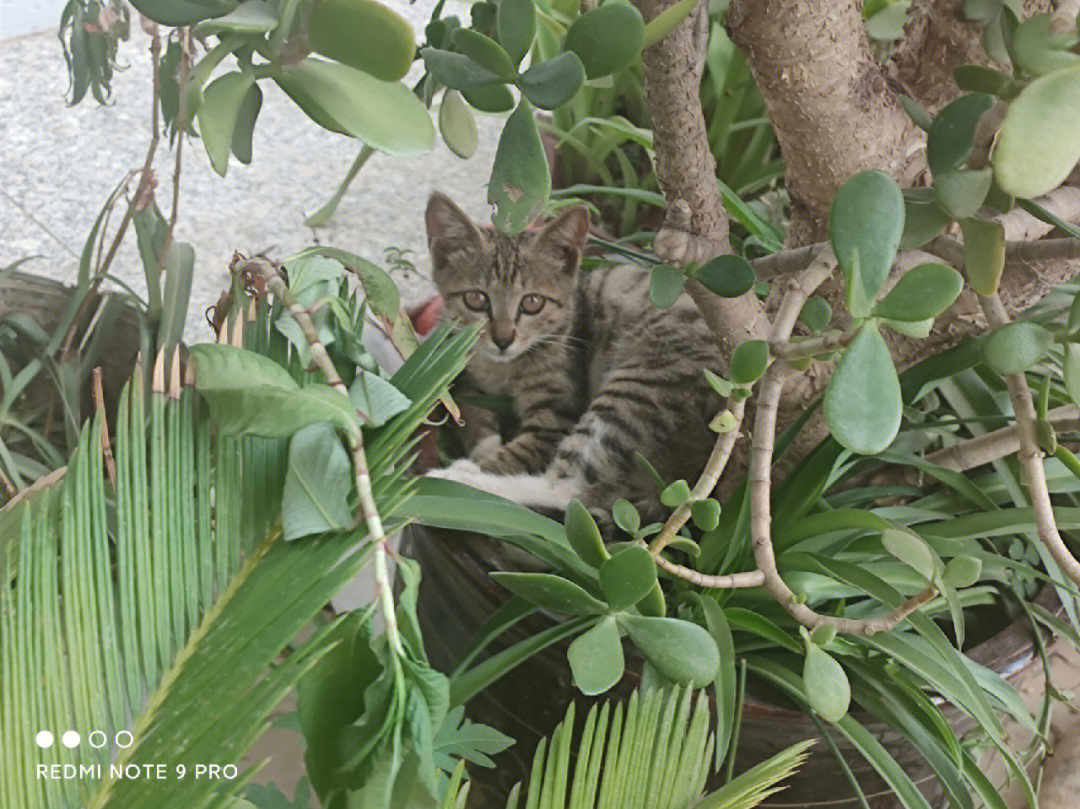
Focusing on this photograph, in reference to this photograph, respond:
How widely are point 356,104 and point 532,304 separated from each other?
83cm

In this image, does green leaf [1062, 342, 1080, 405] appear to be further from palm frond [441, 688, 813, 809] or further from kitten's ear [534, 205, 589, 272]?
kitten's ear [534, 205, 589, 272]

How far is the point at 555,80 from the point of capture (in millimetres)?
338

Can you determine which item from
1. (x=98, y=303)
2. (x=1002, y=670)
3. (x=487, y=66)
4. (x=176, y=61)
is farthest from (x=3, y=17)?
(x=1002, y=670)

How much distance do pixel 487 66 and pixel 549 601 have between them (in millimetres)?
286

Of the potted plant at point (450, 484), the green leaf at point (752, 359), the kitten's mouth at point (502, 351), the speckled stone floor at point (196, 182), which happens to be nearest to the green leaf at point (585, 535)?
the potted plant at point (450, 484)

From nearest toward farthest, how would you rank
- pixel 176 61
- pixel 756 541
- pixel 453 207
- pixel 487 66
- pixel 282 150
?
1. pixel 487 66
2. pixel 756 541
3. pixel 176 61
4. pixel 453 207
5. pixel 282 150

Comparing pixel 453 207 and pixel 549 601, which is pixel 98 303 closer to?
pixel 453 207

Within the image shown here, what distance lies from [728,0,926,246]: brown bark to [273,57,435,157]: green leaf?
11.2 inches

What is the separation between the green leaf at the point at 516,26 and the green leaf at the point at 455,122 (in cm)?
15

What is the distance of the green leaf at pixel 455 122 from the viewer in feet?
1.68

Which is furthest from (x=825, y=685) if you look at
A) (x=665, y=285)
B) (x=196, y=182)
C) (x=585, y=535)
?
(x=196, y=182)

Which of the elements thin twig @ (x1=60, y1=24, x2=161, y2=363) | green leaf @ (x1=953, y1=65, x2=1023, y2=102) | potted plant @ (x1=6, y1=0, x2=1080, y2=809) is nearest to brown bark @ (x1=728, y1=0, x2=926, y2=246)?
potted plant @ (x1=6, y1=0, x2=1080, y2=809)

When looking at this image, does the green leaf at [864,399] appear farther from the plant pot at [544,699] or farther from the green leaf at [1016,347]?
the plant pot at [544,699]

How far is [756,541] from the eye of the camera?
1.56ft
